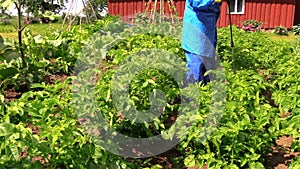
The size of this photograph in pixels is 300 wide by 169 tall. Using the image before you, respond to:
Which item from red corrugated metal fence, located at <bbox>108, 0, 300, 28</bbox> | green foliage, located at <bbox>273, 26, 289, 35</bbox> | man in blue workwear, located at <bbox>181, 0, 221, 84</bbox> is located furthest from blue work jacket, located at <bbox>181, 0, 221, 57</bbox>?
red corrugated metal fence, located at <bbox>108, 0, 300, 28</bbox>

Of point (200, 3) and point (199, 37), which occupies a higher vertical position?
point (200, 3)

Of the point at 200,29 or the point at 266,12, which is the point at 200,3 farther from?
the point at 266,12

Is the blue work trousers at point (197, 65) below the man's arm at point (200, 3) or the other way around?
below

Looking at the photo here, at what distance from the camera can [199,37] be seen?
4.62m

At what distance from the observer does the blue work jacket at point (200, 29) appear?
455cm

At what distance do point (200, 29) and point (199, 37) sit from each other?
0.30 ft

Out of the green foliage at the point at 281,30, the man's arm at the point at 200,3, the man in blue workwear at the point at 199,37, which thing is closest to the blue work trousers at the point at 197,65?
the man in blue workwear at the point at 199,37

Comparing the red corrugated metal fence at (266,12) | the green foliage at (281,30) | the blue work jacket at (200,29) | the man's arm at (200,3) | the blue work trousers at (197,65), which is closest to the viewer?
the man's arm at (200,3)

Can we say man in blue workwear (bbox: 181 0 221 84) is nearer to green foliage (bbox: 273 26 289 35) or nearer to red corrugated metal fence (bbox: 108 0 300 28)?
green foliage (bbox: 273 26 289 35)

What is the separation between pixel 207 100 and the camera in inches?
127

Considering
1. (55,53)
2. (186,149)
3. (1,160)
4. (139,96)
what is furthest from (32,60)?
(1,160)

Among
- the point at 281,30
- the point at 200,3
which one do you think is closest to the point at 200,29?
the point at 200,3

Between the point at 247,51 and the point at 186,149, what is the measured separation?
3042mm

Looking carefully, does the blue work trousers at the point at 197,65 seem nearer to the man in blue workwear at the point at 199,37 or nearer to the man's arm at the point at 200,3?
the man in blue workwear at the point at 199,37
